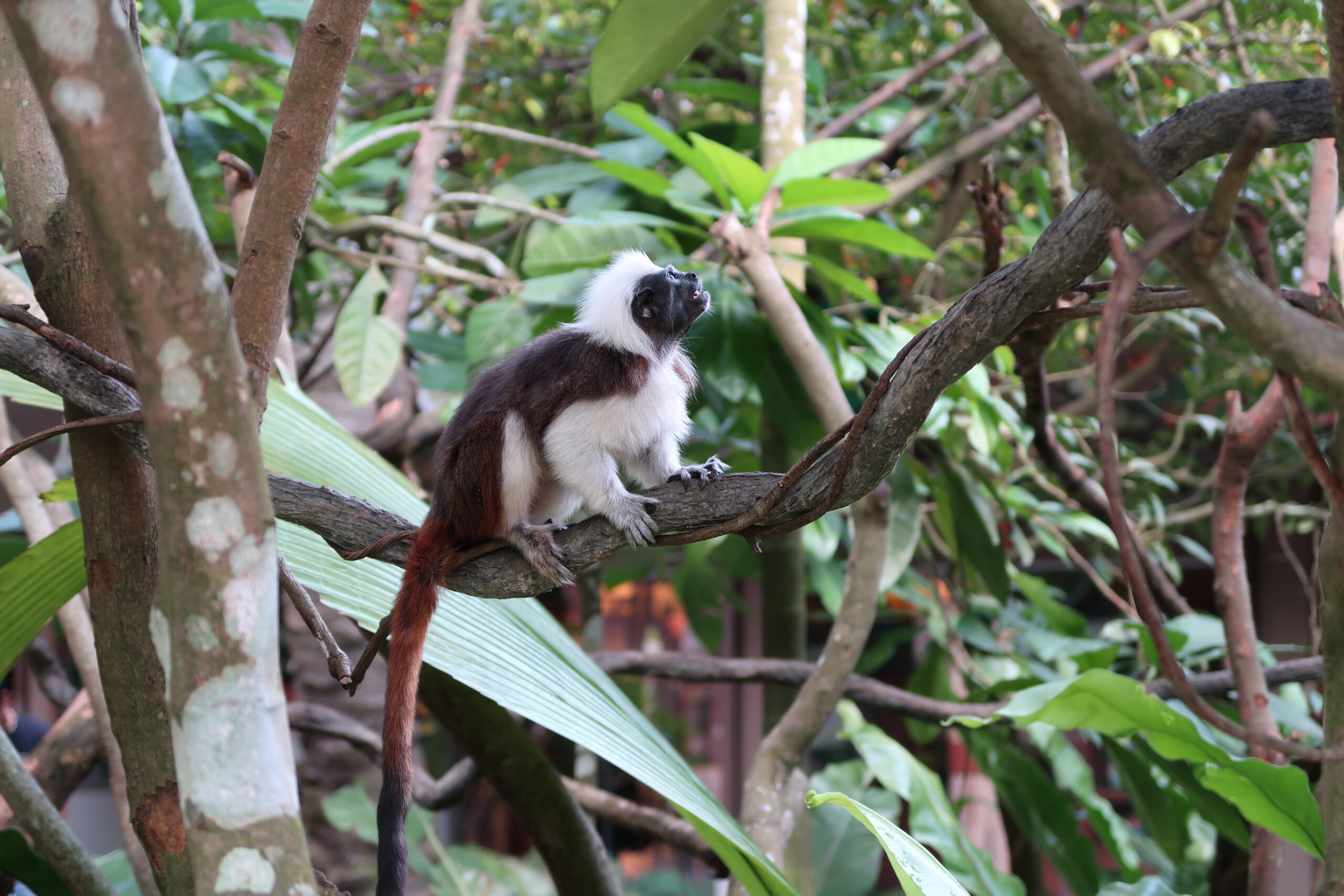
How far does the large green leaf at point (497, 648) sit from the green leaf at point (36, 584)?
10.0 inches

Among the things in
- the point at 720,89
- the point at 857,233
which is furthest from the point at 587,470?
the point at 720,89

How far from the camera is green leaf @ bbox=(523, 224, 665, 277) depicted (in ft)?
7.38

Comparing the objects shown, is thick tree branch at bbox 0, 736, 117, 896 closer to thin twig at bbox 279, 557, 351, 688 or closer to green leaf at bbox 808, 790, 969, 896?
thin twig at bbox 279, 557, 351, 688

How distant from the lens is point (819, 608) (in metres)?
3.85

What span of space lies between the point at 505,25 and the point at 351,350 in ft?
5.31

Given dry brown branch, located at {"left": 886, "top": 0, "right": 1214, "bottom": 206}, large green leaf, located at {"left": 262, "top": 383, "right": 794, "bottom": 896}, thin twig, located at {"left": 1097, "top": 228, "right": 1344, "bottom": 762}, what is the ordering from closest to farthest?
1. thin twig, located at {"left": 1097, "top": 228, "right": 1344, "bottom": 762}
2. large green leaf, located at {"left": 262, "top": 383, "right": 794, "bottom": 896}
3. dry brown branch, located at {"left": 886, "top": 0, "right": 1214, "bottom": 206}

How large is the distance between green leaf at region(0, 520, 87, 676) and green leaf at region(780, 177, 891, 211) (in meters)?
1.35

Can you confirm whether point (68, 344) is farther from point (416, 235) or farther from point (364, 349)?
point (416, 235)

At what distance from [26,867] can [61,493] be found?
0.68 m

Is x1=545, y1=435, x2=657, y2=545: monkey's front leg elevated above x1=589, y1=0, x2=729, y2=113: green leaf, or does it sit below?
below

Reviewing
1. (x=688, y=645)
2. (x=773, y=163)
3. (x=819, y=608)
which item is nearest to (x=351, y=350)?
(x=773, y=163)

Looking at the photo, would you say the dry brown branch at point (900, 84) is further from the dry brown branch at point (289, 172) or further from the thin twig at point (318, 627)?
the thin twig at point (318, 627)

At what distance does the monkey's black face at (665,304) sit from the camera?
5.39 ft

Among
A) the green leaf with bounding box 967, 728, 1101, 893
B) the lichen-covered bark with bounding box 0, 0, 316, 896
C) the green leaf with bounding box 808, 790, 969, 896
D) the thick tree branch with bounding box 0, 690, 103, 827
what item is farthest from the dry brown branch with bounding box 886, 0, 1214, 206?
the thick tree branch with bounding box 0, 690, 103, 827
